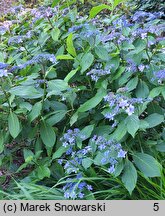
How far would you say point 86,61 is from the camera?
6.44 ft

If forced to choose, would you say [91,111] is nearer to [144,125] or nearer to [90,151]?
[90,151]

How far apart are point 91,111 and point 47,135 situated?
12.4 inches

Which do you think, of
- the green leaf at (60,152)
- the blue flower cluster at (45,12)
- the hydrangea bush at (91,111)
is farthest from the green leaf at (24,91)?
the blue flower cluster at (45,12)

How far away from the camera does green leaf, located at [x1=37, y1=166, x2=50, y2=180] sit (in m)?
1.85

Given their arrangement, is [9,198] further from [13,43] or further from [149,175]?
[13,43]

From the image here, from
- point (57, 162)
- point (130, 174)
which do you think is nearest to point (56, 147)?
point (57, 162)

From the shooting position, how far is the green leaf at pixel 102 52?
6.37ft

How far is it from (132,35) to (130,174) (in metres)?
0.76

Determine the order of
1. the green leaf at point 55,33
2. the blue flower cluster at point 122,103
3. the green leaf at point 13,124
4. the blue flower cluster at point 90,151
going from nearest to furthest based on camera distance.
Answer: the blue flower cluster at point 122,103, the blue flower cluster at point 90,151, the green leaf at point 13,124, the green leaf at point 55,33

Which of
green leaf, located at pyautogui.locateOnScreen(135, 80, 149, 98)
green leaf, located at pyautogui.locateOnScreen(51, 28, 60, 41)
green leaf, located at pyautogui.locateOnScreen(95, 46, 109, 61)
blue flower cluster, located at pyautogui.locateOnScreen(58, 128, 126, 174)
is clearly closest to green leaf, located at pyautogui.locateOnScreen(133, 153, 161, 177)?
blue flower cluster, located at pyautogui.locateOnScreen(58, 128, 126, 174)

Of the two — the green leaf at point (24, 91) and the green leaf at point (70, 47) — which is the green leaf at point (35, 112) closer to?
the green leaf at point (24, 91)

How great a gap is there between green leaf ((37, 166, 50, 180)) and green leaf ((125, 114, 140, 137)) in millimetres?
502

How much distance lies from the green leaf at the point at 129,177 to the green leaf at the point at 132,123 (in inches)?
7.3

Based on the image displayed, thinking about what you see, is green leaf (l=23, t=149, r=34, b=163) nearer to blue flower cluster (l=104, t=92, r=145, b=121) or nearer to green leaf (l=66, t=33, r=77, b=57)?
blue flower cluster (l=104, t=92, r=145, b=121)
